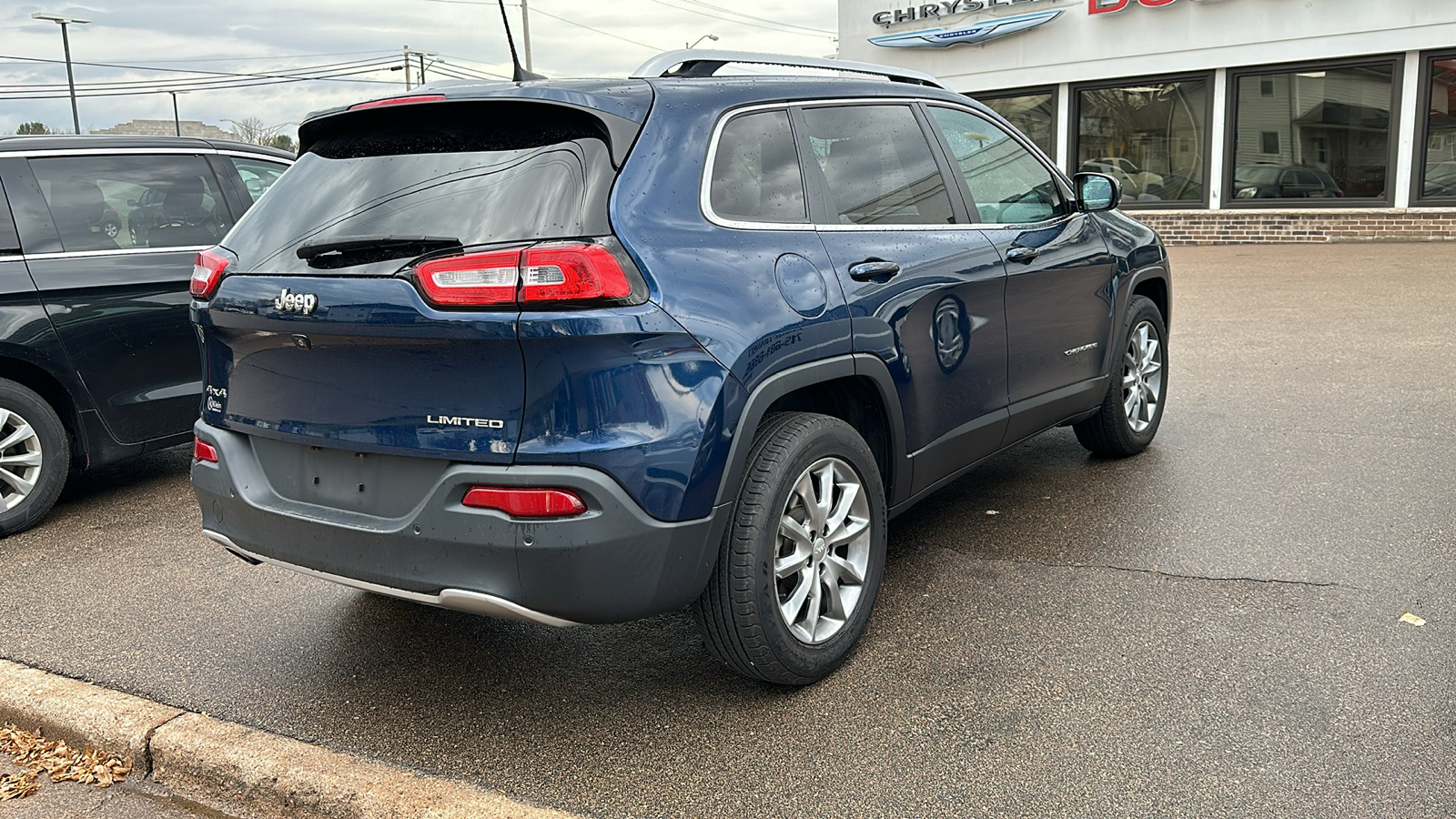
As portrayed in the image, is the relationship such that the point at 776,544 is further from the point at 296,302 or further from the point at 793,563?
the point at 296,302

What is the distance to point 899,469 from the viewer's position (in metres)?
3.78

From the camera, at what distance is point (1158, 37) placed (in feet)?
61.8

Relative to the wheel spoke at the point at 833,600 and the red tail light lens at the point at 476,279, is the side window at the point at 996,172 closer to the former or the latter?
the wheel spoke at the point at 833,600

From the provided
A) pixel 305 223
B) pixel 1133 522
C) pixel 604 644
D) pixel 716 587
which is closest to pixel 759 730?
pixel 716 587

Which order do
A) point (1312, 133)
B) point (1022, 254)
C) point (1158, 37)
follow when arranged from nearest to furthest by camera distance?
point (1022, 254), point (1312, 133), point (1158, 37)

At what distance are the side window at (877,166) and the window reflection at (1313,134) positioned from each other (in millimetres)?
16532

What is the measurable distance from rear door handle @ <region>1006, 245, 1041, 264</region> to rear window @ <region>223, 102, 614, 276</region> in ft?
6.46

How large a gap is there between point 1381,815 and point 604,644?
222cm

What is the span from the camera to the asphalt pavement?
2842 mm

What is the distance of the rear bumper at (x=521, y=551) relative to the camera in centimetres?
274

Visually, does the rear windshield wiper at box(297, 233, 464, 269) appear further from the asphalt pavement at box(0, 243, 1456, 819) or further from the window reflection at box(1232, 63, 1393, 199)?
the window reflection at box(1232, 63, 1393, 199)

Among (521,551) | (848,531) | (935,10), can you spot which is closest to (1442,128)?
(935,10)

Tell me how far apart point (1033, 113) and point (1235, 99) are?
Answer: 141 inches

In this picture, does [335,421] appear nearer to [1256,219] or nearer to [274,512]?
[274,512]
